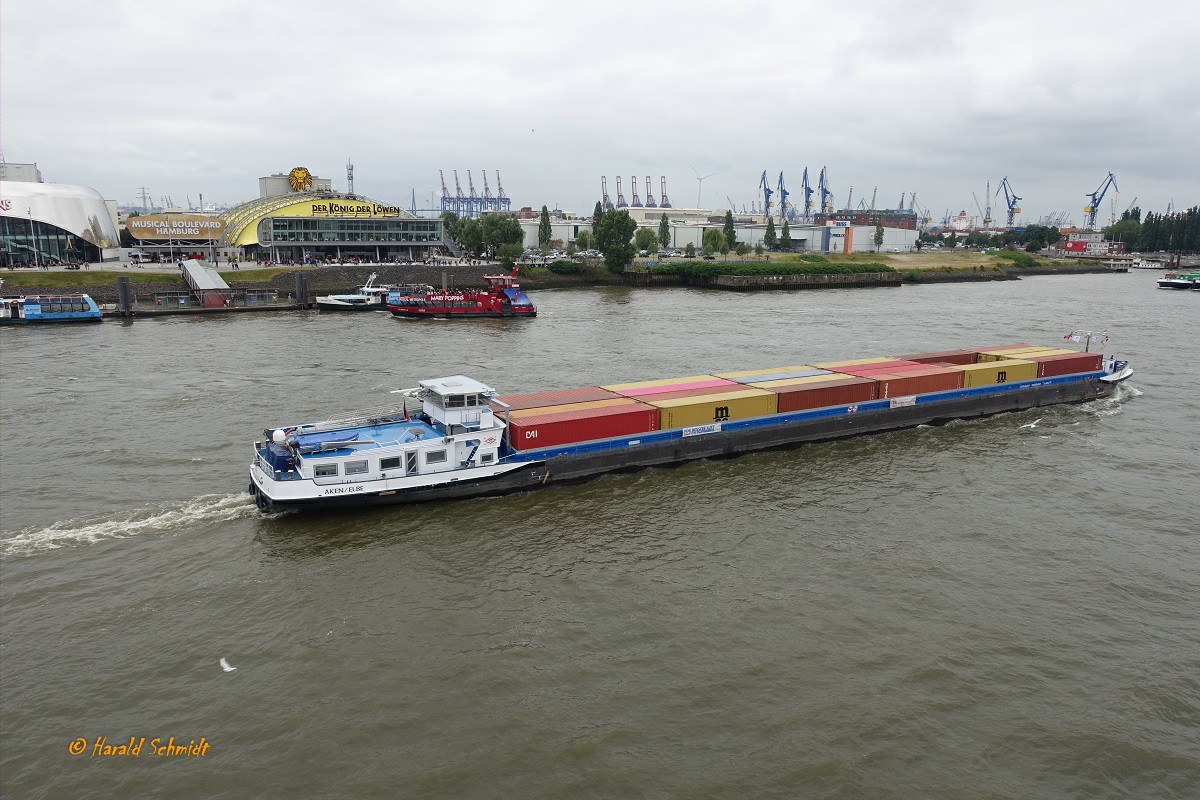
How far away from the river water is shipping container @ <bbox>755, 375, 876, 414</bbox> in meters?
2.94

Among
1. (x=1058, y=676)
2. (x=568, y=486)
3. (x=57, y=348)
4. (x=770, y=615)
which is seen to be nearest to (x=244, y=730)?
(x=770, y=615)

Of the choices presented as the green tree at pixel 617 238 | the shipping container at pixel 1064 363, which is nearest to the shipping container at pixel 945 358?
the shipping container at pixel 1064 363

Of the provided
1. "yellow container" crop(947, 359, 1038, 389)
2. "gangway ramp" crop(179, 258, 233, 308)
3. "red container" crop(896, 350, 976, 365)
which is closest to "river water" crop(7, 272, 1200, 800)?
"yellow container" crop(947, 359, 1038, 389)

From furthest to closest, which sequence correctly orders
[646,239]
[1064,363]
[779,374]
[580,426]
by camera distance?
[646,239]
[1064,363]
[779,374]
[580,426]

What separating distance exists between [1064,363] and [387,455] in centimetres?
4637

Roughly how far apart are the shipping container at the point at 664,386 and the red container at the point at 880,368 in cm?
928

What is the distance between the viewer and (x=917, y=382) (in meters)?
42.7

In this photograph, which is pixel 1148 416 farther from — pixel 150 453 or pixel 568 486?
pixel 150 453

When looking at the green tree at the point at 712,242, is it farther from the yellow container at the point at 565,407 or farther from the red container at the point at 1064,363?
the yellow container at the point at 565,407

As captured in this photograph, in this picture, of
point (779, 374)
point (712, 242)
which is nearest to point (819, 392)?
point (779, 374)

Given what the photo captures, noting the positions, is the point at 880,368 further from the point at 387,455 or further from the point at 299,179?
the point at 299,179

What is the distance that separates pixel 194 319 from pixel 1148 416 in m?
92.3

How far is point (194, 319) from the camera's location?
82.3 metres

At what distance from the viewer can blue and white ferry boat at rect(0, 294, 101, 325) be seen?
243ft
